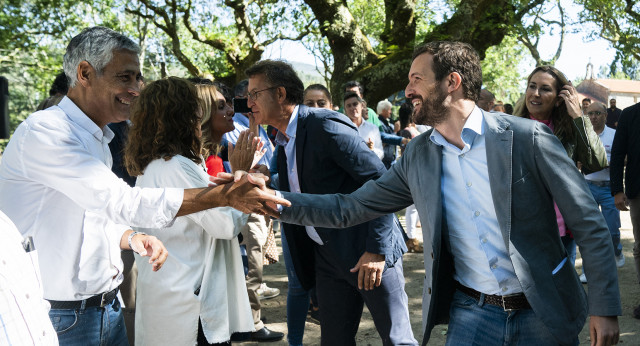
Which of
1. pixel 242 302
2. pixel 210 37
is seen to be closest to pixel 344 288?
pixel 242 302

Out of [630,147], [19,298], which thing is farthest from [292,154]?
[630,147]

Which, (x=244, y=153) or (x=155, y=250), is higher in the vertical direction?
(x=244, y=153)

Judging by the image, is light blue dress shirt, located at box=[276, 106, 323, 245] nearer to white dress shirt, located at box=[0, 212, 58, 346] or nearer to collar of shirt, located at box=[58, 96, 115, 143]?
collar of shirt, located at box=[58, 96, 115, 143]

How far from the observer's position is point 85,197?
2377 mm

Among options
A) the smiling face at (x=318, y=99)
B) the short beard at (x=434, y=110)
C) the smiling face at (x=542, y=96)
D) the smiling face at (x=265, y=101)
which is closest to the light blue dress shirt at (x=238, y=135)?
the smiling face at (x=318, y=99)

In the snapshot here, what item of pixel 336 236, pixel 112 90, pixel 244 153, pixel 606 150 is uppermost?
pixel 112 90

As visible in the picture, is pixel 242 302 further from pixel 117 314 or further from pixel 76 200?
pixel 76 200

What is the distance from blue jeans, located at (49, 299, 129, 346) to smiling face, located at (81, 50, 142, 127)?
0.86 meters

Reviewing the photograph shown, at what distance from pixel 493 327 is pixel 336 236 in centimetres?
131

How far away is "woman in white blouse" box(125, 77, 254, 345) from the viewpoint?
Result: 3158 mm

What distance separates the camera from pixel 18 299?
1229 millimetres

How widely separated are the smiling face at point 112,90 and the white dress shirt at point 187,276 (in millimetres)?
505

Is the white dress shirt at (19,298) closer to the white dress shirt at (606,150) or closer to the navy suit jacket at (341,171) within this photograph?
the navy suit jacket at (341,171)

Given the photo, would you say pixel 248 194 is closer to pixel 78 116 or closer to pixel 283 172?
pixel 78 116
